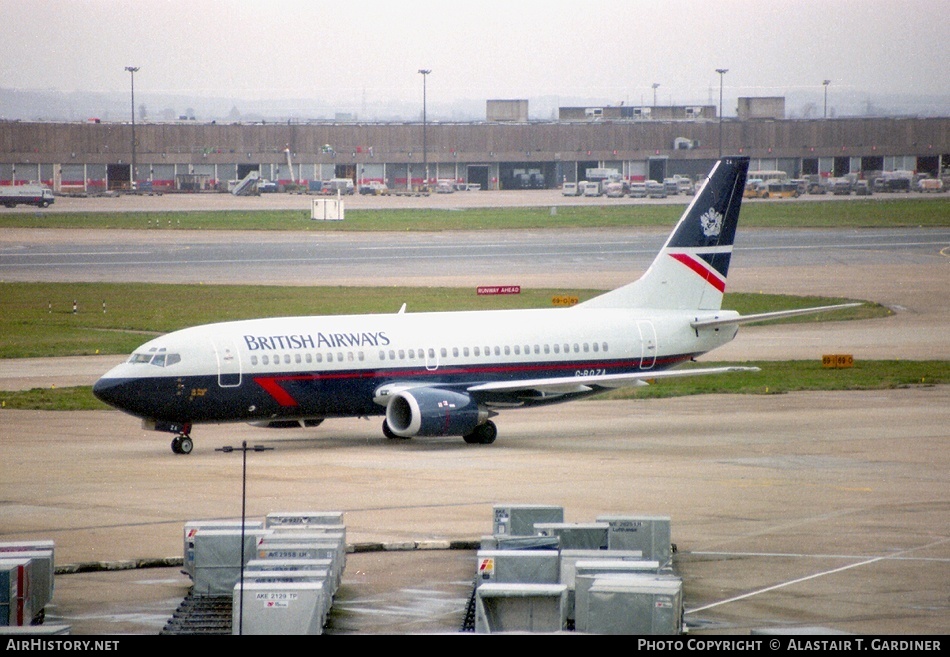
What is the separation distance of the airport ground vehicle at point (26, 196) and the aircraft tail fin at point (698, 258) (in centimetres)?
13625

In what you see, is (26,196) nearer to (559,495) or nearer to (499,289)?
(499,289)

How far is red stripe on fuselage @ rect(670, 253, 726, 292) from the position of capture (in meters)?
48.4

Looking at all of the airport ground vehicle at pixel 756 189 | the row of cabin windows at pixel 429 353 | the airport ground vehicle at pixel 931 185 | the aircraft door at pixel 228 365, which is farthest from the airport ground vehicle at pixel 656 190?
the aircraft door at pixel 228 365

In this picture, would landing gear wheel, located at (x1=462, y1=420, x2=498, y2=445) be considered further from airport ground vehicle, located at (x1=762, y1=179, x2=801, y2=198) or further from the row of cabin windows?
airport ground vehicle, located at (x1=762, y1=179, x2=801, y2=198)

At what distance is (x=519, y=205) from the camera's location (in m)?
178

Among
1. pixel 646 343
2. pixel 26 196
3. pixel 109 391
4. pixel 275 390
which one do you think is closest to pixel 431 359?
pixel 275 390

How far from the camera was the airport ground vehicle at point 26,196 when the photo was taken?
6777 inches

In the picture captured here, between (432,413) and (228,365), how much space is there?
6.02 meters

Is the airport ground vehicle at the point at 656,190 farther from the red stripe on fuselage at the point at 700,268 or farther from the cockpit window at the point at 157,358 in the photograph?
the cockpit window at the point at 157,358

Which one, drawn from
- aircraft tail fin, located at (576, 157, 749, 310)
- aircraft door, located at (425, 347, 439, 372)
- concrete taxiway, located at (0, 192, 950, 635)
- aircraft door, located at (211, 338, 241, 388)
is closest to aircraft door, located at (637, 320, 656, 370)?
aircraft tail fin, located at (576, 157, 749, 310)

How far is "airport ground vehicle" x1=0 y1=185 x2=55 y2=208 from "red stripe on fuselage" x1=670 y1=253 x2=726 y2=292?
13706 centimetres

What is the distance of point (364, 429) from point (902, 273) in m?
60.0

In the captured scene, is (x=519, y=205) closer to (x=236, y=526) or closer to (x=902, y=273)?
(x=902, y=273)
